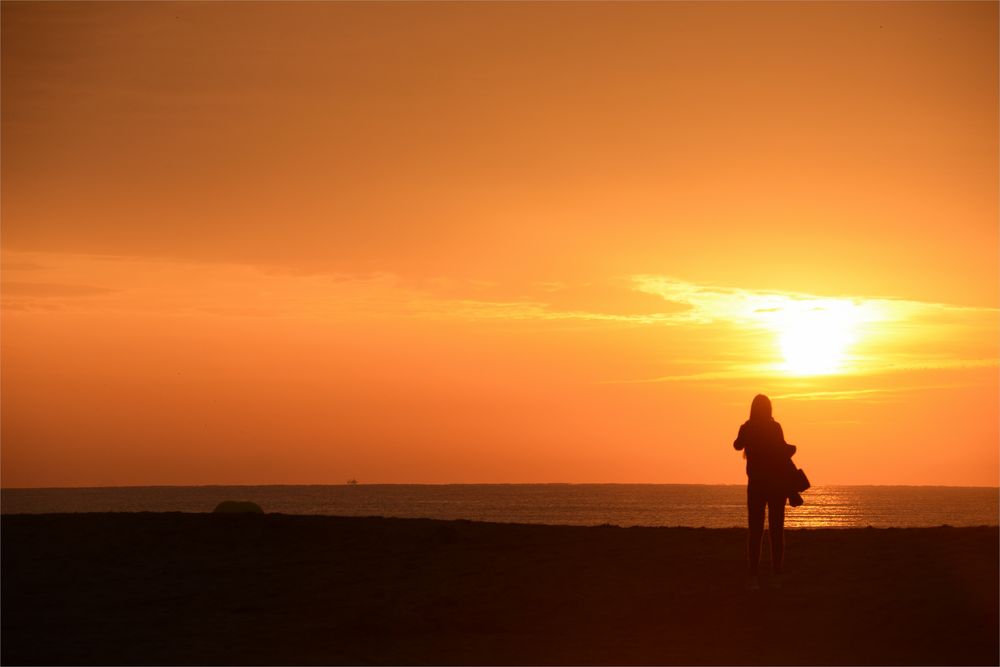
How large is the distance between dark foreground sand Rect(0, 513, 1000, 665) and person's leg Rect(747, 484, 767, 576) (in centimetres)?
47

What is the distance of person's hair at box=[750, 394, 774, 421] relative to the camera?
14.3m

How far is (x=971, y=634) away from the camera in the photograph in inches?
469

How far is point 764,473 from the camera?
1419cm

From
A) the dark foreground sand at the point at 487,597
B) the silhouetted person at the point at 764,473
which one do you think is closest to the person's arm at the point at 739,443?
the silhouetted person at the point at 764,473

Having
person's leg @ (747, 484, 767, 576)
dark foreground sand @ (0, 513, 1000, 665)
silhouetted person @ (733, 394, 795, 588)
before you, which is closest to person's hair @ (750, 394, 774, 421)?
silhouetted person @ (733, 394, 795, 588)

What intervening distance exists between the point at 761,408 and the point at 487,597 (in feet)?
14.0

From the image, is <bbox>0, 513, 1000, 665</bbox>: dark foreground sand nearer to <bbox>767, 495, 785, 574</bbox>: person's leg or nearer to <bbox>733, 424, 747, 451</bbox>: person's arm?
<bbox>767, 495, 785, 574</bbox>: person's leg

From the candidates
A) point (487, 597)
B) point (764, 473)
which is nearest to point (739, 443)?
point (764, 473)

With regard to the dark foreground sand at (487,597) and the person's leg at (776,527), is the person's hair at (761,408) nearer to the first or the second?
the person's leg at (776,527)

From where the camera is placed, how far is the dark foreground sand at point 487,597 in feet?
39.2

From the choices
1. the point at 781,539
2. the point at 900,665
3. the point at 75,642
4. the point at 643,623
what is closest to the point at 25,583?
the point at 75,642

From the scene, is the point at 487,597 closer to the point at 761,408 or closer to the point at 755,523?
the point at 755,523

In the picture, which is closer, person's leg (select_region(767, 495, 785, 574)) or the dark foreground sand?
the dark foreground sand

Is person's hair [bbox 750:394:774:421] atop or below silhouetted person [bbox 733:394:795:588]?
atop
